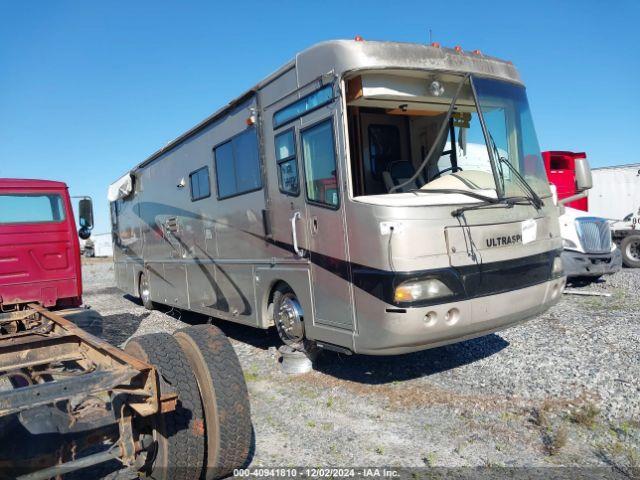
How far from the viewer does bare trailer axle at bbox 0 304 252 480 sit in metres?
2.48

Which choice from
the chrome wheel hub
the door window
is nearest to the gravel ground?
the chrome wheel hub

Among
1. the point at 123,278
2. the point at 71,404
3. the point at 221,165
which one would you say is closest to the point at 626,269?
the point at 221,165

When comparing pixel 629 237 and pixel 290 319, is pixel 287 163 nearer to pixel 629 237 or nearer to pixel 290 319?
pixel 290 319

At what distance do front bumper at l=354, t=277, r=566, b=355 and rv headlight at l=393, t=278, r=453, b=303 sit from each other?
0.28ft

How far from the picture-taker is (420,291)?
164 inches

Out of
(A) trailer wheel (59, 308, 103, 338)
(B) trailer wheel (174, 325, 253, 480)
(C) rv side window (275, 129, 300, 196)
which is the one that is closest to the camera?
(B) trailer wheel (174, 325, 253, 480)

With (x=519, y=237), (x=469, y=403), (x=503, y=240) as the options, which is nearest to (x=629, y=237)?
(x=519, y=237)

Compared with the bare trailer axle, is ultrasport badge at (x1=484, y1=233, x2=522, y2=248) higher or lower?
higher

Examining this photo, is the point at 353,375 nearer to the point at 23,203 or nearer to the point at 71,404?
the point at 71,404

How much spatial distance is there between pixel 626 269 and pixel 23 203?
45.3 ft

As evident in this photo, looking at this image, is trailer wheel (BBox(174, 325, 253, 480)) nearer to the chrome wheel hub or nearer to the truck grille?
the chrome wheel hub

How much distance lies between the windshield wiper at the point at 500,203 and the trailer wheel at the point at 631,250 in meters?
11.0

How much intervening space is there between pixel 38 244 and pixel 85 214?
141 centimetres

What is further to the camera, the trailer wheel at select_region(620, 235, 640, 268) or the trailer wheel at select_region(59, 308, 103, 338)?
the trailer wheel at select_region(620, 235, 640, 268)
